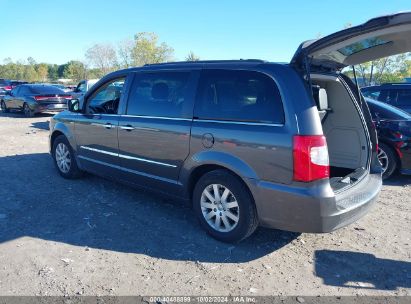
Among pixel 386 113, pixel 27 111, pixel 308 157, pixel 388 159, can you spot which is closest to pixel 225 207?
pixel 308 157

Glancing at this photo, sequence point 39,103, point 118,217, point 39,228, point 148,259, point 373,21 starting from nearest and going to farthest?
point 373,21 < point 148,259 < point 39,228 < point 118,217 < point 39,103

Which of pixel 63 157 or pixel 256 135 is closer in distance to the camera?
pixel 256 135

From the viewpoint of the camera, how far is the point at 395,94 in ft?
26.6

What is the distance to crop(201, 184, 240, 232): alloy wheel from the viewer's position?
369cm

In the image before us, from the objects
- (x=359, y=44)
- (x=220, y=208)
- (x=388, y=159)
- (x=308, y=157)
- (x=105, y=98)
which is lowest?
(x=220, y=208)

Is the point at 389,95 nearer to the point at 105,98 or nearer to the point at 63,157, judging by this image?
the point at 105,98

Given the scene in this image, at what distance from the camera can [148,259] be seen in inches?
139

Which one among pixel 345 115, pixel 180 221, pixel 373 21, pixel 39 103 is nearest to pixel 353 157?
pixel 345 115

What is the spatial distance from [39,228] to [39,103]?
12.9 m

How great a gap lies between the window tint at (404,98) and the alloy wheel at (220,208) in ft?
20.5

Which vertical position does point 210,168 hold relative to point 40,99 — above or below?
below

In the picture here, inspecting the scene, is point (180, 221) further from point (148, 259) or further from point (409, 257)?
point (409, 257)

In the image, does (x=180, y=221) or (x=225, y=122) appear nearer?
(x=225, y=122)

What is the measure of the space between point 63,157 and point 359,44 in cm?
492
